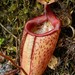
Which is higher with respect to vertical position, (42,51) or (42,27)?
(42,27)

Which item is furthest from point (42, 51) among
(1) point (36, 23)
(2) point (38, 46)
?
(1) point (36, 23)

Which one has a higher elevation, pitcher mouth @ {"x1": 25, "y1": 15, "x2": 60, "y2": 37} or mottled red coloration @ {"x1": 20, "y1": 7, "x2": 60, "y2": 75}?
pitcher mouth @ {"x1": 25, "y1": 15, "x2": 60, "y2": 37}

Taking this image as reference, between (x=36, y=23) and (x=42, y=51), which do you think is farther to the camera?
(x=36, y=23)

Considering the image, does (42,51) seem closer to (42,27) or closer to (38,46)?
(38,46)

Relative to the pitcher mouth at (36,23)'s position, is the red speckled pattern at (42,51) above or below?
below

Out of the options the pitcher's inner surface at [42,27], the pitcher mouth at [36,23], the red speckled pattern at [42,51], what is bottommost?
the red speckled pattern at [42,51]

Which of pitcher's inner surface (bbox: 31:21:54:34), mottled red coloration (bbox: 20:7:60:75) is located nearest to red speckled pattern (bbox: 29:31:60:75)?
mottled red coloration (bbox: 20:7:60:75)

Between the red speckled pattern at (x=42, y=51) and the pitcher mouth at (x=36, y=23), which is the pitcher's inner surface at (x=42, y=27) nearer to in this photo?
the pitcher mouth at (x=36, y=23)

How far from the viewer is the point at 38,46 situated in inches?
79.3

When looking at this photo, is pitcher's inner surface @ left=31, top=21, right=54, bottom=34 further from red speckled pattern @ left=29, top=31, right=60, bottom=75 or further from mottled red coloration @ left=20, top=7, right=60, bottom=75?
red speckled pattern @ left=29, top=31, right=60, bottom=75

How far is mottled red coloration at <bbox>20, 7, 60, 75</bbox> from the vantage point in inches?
78.7

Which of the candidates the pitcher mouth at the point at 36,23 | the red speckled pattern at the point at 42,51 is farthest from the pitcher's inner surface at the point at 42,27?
the red speckled pattern at the point at 42,51

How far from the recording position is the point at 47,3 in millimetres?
2033

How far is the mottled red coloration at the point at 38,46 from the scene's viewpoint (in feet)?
6.56
